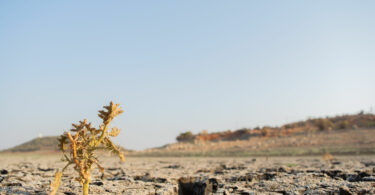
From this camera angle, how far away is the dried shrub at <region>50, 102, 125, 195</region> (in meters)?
2.27

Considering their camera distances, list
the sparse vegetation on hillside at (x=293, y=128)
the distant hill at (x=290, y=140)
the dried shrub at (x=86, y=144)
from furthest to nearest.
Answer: the sparse vegetation on hillside at (x=293, y=128)
the distant hill at (x=290, y=140)
the dried shrub at (x=86, y=144)

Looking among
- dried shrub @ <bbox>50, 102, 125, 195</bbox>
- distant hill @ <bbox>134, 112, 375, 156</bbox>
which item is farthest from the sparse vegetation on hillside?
dried shrub @ <bbox>50, 102, 125, 195</bbox>

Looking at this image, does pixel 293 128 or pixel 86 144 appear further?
pixel 293 128

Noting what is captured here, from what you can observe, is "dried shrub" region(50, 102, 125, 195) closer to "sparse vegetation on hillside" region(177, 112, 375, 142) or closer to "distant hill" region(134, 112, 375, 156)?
"distant hill" region(134, 112, 375, 156)

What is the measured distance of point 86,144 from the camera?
237cm

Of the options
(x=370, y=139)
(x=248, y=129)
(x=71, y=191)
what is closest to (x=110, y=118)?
(x=71, y=191)

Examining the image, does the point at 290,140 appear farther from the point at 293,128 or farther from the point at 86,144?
the point at 86,144

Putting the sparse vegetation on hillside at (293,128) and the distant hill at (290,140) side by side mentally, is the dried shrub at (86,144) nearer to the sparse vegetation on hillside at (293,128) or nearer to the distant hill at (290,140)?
the distant hill at (290,140)

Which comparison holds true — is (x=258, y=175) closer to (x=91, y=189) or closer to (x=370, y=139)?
(x=91, y=189)

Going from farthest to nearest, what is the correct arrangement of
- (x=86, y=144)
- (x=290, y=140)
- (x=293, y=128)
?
1. (x=293, y=128)
2. (x=290, y=140)
3. (x=86, y=144)

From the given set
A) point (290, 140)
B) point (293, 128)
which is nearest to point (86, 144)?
point (290, 140)

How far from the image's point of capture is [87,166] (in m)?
2.34

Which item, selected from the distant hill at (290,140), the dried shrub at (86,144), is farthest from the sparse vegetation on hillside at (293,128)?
the dried shrub at (86,144)

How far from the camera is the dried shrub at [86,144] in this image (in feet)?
7.45
